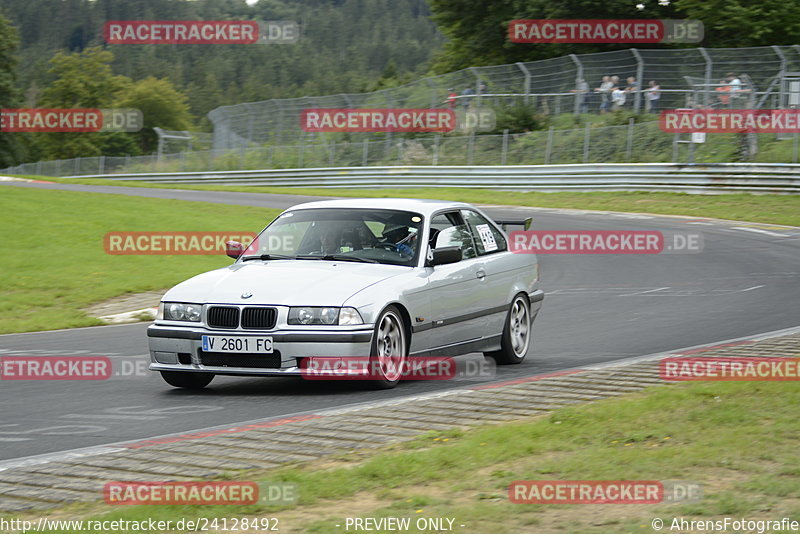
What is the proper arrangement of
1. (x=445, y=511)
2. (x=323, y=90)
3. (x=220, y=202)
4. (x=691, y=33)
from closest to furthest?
(x=445, y=511), (x=220, y=202), (x=691, y=33), (x=323, y=90)

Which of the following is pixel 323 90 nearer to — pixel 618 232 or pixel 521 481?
pixel 618 232

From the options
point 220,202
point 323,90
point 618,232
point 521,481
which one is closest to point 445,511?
point 521,481

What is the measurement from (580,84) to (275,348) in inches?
1263

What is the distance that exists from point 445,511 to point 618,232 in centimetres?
2087

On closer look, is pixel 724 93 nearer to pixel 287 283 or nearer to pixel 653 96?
pixel 653 96

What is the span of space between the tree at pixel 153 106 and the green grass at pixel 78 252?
348 ft

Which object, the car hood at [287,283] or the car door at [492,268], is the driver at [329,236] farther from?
the car door at [492,268]

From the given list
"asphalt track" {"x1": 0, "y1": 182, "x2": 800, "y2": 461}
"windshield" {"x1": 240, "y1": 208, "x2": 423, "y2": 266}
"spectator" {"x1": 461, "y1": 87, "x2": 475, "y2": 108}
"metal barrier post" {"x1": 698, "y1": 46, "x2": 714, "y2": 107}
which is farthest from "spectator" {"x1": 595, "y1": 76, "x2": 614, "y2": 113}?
"windshield" {"x1": 240, "y1": 208, "x2": 423, "y2": 266}

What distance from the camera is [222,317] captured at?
8.43 meters

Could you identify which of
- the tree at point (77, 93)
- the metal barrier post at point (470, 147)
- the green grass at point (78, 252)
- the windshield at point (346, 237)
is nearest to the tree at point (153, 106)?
the tree at point (77, 93)

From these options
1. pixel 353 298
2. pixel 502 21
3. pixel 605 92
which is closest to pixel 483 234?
pixel 353 298

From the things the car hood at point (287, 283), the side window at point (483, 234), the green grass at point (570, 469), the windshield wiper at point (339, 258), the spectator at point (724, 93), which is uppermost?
the spectator at point (724, 93)

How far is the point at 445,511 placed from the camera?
482 centimetres

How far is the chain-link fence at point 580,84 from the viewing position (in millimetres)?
34250
